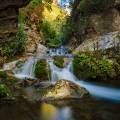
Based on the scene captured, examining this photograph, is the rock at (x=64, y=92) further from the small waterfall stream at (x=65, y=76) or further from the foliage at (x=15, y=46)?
the foliage at (x=15, y=46)

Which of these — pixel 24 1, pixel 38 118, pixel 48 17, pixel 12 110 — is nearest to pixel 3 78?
pixel 24 1

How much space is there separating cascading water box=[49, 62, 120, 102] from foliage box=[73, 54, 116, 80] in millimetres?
534

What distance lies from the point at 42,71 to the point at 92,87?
404cm

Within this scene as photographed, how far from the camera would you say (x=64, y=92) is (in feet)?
50.5

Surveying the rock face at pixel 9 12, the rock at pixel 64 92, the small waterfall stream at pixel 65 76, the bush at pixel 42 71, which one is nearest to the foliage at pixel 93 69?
the small waterfall stream at pixel 65 76

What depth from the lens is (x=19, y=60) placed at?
77.4 ft

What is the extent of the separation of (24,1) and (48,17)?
39.2m

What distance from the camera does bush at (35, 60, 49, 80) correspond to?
2094 centimetres

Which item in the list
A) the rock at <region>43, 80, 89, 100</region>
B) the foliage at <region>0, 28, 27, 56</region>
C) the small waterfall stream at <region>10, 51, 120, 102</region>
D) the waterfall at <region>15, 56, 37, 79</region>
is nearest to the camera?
the rock at <region>43, 80, 89, 100</region>

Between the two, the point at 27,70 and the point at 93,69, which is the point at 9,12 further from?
the point at 93,69

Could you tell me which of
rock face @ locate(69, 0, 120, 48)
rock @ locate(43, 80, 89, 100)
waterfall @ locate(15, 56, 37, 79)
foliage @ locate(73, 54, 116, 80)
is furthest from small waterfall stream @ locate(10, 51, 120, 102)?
rock face @ locate(69, 0, 120, 48)

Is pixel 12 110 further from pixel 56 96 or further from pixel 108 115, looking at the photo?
pixel 108 115

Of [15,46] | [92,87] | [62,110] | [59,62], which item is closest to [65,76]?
[59,62]

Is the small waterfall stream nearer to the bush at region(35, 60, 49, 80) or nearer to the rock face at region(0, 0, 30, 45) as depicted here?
the bush at region(35, 60, 49, 80)
